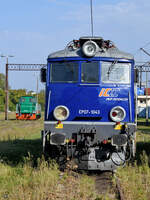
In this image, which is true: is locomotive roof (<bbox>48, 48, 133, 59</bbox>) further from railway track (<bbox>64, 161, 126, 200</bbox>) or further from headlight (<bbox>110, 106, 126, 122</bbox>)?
railway track (<bbox>64, 161, 126, 200</bbox>)

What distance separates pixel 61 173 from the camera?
30.9 ft

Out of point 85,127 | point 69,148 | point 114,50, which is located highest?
point 114,50

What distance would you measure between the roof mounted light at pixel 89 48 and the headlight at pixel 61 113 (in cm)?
167

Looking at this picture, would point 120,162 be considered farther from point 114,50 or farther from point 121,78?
point 114,50

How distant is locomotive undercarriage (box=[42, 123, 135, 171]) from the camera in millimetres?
9266

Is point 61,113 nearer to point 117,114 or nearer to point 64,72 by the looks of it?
point 64,72

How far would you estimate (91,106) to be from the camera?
9.57 meters

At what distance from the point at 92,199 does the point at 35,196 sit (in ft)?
3.76

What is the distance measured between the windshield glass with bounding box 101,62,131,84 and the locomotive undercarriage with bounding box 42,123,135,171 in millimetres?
1329

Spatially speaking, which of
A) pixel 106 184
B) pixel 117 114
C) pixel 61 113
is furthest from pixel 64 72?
pixel 106 184

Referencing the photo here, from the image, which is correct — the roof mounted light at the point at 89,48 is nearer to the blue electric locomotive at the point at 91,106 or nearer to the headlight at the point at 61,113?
the blue electric locomotive at the point at 91,106

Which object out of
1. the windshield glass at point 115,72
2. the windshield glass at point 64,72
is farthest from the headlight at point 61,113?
the windshield glass at point 115,72

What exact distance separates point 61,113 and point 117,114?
1571mm

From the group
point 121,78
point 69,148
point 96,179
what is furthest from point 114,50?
point 96,179
